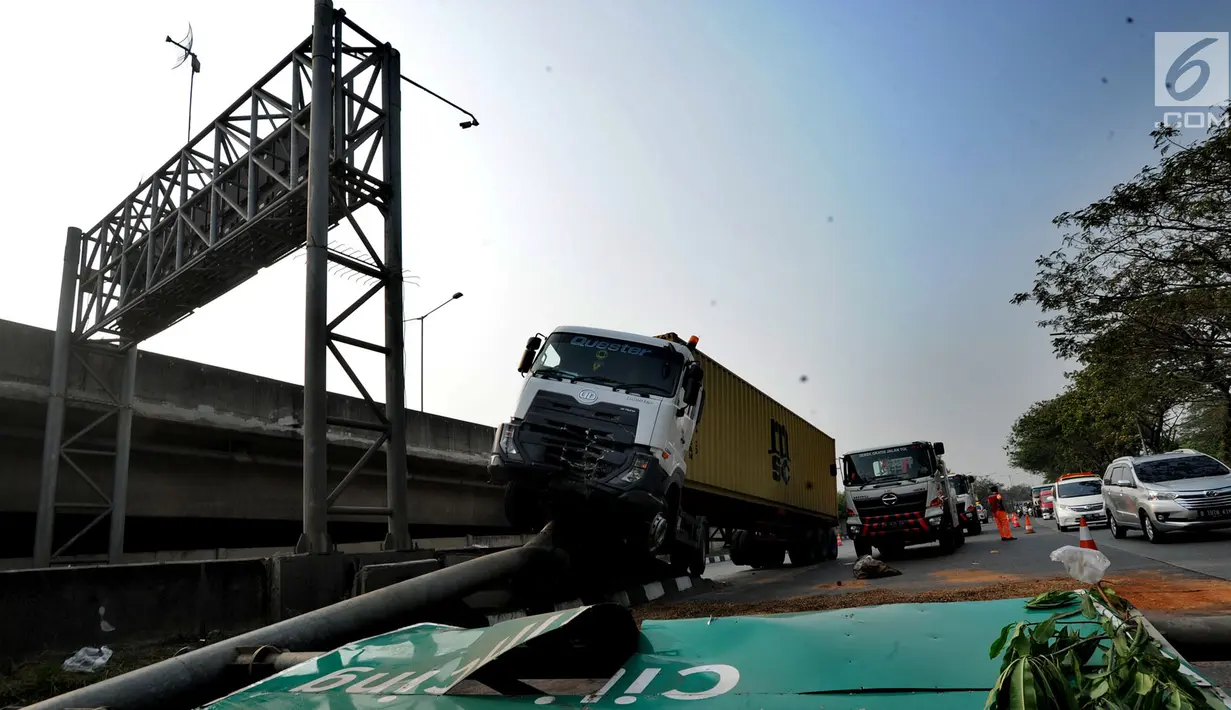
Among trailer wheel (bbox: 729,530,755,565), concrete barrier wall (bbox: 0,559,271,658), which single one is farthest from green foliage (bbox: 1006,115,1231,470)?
concrete barrier wall (bbox: 0,559,271,658)

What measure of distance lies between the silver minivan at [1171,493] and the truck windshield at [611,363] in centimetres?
1037

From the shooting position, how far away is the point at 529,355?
9.75 metres

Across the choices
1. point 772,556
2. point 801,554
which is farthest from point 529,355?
point 801,554

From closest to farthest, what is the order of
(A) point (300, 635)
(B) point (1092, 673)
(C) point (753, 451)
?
1. (B) point (1092, 673)
2. (A) point (300, 635)
3. (C) point (753, 451)

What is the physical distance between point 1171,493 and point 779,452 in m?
7.06

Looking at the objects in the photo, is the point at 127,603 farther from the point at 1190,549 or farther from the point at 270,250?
the point at 1190,549

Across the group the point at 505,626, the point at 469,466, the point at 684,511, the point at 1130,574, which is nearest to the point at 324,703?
the point at 505,626

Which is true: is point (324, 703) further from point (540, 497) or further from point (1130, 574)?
point (1130, 574)

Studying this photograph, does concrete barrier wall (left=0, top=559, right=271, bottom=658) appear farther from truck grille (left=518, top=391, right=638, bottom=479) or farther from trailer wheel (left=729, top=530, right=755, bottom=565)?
trailer wheel (left=729, top=530, right=755, bottom=565)

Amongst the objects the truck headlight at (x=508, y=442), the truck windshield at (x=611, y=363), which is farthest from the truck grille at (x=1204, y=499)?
the truck headlight at (x=508, y=442)

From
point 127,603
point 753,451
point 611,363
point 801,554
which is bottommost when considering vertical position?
point 801,554

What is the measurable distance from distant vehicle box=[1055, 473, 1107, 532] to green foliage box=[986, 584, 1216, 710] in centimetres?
2495

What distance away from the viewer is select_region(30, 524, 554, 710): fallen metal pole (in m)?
2.86

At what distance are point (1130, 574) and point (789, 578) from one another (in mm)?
5967
